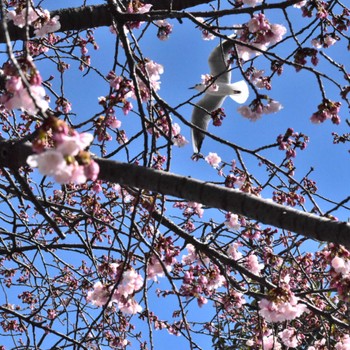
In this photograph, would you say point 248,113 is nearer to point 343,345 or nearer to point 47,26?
point 47,26

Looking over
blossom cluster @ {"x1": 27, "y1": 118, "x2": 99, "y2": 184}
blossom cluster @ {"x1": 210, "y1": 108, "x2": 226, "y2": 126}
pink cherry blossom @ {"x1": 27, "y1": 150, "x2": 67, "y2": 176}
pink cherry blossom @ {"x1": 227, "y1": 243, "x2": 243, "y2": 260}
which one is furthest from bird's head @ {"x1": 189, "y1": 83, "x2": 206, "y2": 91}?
pink cherry blossom @ {"x1": 27, "y1": 150, "x2": 67, "y2": 176}

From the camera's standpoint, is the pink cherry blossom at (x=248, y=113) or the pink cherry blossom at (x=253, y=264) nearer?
the pink cherry blossom at (x=248, y=113)

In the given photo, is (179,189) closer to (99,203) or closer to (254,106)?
(254,106)

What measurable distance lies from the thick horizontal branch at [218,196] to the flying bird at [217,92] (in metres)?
1.28

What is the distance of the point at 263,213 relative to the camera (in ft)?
6.46

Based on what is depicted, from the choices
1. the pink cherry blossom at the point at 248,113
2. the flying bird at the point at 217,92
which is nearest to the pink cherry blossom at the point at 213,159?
the flying bird at the point at 217,92

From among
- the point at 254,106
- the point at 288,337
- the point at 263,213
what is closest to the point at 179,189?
the point at 263,213

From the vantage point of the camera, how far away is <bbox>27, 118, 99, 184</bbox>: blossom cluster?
132cm

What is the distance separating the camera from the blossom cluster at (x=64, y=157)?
132cm

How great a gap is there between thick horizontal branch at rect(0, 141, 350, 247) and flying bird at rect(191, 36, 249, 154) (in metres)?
1.28

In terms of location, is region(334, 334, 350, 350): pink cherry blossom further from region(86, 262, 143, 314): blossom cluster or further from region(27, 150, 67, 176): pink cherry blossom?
region(27, 150, 67, 176): pink cherry blossom

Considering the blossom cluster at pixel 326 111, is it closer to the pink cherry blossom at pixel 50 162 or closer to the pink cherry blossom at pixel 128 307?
the pink cherry blossom at pixel 128 307

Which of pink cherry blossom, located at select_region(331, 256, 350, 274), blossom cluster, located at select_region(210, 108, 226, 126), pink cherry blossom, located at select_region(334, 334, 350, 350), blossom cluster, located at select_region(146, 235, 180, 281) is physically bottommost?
pink cherry blossom, located at select_region(334, 334, 350, 350)

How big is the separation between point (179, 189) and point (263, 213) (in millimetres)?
350
